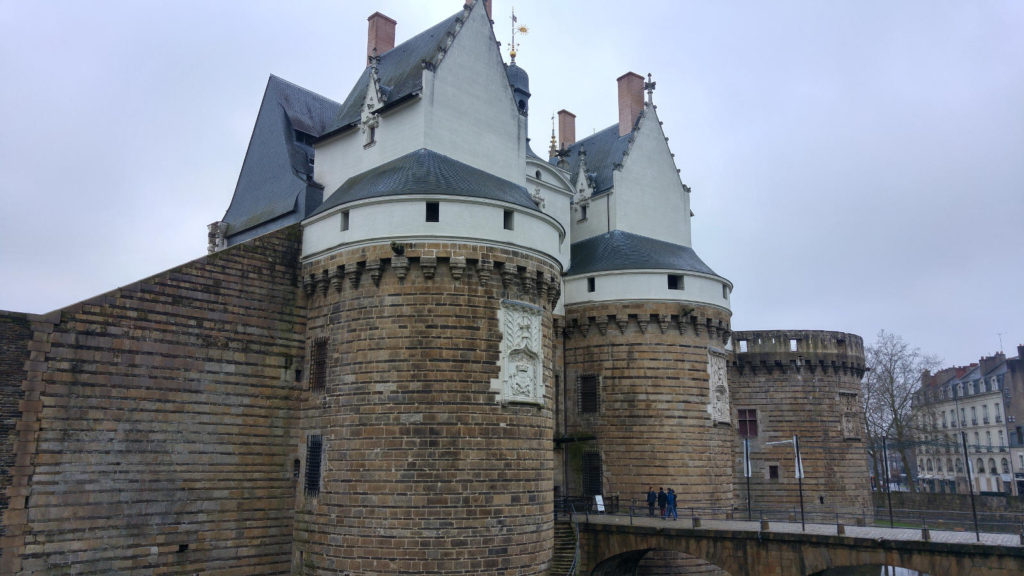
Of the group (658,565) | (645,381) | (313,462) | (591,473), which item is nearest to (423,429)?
(313,462)

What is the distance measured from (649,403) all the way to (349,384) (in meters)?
11.9

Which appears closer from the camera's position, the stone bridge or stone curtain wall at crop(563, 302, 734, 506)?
the stone bridge

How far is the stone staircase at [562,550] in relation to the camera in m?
21.7

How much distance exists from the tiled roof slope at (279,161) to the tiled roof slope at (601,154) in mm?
10820

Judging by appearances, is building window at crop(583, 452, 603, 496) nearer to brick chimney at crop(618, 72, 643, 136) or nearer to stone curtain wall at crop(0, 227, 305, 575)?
stone curtain wall at crop(0, 227, 305, 575)

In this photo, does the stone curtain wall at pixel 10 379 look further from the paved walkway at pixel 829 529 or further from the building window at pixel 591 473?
the building window at pixel 591 473

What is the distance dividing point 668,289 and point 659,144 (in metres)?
7.38

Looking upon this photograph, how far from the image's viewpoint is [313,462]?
2066 cm

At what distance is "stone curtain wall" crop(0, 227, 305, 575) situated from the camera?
1734 cm

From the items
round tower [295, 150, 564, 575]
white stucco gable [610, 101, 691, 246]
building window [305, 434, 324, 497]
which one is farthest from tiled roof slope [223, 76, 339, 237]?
white stucco gable [610, 101, 691, 246]

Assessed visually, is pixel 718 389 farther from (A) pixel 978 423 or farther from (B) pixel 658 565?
(A) pixel 978 423

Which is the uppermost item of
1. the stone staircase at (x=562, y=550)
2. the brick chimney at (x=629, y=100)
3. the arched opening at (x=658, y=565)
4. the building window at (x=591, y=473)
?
the brick chimney at (x=629, y=100)

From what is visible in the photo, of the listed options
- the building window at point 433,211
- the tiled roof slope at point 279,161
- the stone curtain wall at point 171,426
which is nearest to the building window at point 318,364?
the stone curtain wall at point 171,426

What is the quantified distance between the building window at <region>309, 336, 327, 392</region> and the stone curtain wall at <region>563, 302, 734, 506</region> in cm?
1085
